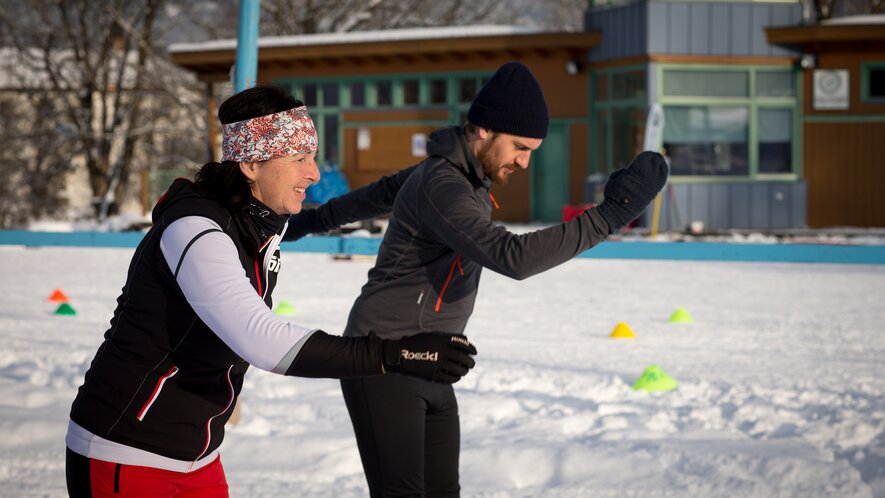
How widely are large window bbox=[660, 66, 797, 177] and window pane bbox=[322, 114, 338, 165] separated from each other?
23.7 ft

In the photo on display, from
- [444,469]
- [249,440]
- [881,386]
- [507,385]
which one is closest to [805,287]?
[881,386]

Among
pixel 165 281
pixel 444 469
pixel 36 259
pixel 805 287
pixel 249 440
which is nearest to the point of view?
pixel 165 281

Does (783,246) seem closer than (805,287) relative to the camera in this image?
Yes

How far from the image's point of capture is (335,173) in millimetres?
21672

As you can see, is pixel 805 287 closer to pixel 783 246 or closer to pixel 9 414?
pixel 783 246

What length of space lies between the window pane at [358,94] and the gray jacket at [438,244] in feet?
64.9

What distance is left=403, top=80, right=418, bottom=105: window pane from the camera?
22609 millimetres

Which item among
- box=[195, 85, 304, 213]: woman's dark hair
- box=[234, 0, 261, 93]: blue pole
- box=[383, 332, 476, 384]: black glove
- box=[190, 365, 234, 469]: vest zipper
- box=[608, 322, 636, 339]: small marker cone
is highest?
box=[234, 0, 261, 93]: blue pole

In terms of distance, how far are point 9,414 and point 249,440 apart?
1639 millimetres

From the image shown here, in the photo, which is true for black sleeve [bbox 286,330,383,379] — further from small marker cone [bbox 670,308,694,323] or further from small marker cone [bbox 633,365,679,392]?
small marker cone [bbox 670,308,694,323]

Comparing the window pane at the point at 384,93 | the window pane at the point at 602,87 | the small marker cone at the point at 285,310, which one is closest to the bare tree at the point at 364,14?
the window pane at the point at 384,93

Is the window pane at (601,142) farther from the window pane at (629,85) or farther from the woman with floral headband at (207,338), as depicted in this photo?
the woman with floral headband at (207,338)

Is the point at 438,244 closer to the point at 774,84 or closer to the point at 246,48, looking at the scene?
the point at 246,48

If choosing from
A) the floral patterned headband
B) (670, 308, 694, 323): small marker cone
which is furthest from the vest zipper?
(670, 308, 694, 323): small marker cone
